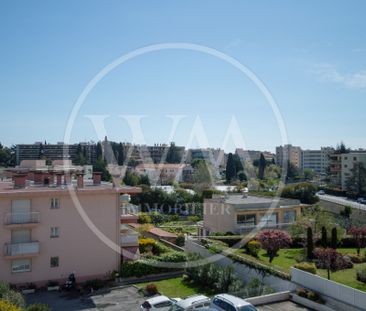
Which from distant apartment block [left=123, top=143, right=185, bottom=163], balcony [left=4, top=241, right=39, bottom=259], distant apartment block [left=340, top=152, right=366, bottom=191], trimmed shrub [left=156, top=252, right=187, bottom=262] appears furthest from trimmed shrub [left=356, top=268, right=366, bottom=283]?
distant apartment block [left=123, top=143, right=185, bottom=163]

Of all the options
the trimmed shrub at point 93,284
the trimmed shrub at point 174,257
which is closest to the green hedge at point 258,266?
the trimmed shrub at point 174,257

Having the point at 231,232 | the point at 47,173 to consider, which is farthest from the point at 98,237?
the point at 231,232

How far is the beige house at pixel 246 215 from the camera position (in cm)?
3328

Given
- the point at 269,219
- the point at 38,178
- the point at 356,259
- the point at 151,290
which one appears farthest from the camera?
the point at 269,219

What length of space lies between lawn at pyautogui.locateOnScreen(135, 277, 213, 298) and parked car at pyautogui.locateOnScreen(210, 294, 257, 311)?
5.06 m

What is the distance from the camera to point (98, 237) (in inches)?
971

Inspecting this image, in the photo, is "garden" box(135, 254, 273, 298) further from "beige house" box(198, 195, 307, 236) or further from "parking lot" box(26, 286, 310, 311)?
"beige house" box(198, 195, 307, 236)

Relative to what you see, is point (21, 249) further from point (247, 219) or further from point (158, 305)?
point (247, 219)

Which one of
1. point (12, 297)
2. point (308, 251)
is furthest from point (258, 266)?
point (12, 297)

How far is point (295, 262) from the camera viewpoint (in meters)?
24.8

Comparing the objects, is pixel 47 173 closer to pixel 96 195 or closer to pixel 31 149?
pixel 96 195

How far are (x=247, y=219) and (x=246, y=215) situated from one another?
36 cm

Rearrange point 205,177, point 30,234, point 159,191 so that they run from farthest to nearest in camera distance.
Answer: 1. point 205,177
2. point 159,191
3. point 30,234

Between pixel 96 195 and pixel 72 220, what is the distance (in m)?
2.00
